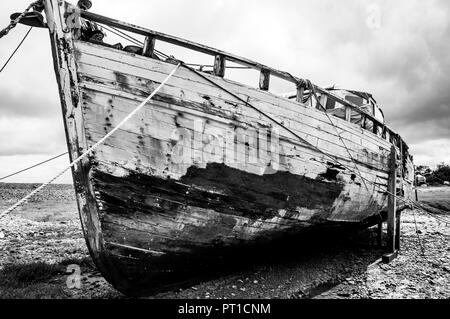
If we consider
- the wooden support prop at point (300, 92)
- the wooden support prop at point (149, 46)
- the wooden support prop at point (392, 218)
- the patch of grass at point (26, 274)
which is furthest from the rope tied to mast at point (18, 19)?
the wooden support prop at point (392, 218)

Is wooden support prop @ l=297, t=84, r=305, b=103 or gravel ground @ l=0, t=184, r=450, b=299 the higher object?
wooden support prop @ l=297, t=84, r=305, b=103

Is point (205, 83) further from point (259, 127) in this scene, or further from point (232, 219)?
point (232, 219)

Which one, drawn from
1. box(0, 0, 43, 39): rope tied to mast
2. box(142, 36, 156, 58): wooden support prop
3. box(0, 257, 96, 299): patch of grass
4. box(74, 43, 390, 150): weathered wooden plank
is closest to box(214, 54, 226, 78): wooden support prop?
box(74, 43, 390, 150): weathered wooden plank

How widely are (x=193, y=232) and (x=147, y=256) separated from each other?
0.66m

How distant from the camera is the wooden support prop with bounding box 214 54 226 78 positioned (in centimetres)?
427

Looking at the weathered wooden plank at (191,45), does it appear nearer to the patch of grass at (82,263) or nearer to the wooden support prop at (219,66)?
the wooden support prop at (219,66)

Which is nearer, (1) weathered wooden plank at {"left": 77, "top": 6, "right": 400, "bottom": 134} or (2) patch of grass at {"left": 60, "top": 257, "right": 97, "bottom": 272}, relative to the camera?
(1) weathered wooden plank at {"left": 77, "top": 6, "right": 400, "bottom": 134}

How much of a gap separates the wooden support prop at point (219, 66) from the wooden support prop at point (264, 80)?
68 centimetres

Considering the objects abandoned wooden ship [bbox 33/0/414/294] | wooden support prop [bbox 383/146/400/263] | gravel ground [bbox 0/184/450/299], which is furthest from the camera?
wooden support prop [bbox 383/146/400/263]

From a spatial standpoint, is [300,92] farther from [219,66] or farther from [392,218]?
[392,218]

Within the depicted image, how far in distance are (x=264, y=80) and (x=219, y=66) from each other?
0.80 metres

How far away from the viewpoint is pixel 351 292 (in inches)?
196

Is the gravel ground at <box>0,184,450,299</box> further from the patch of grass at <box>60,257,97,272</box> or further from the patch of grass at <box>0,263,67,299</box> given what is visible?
the patch of grass at <box>0,263,67,299</box>

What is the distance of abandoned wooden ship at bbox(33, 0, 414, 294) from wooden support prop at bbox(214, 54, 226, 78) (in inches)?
0.5
